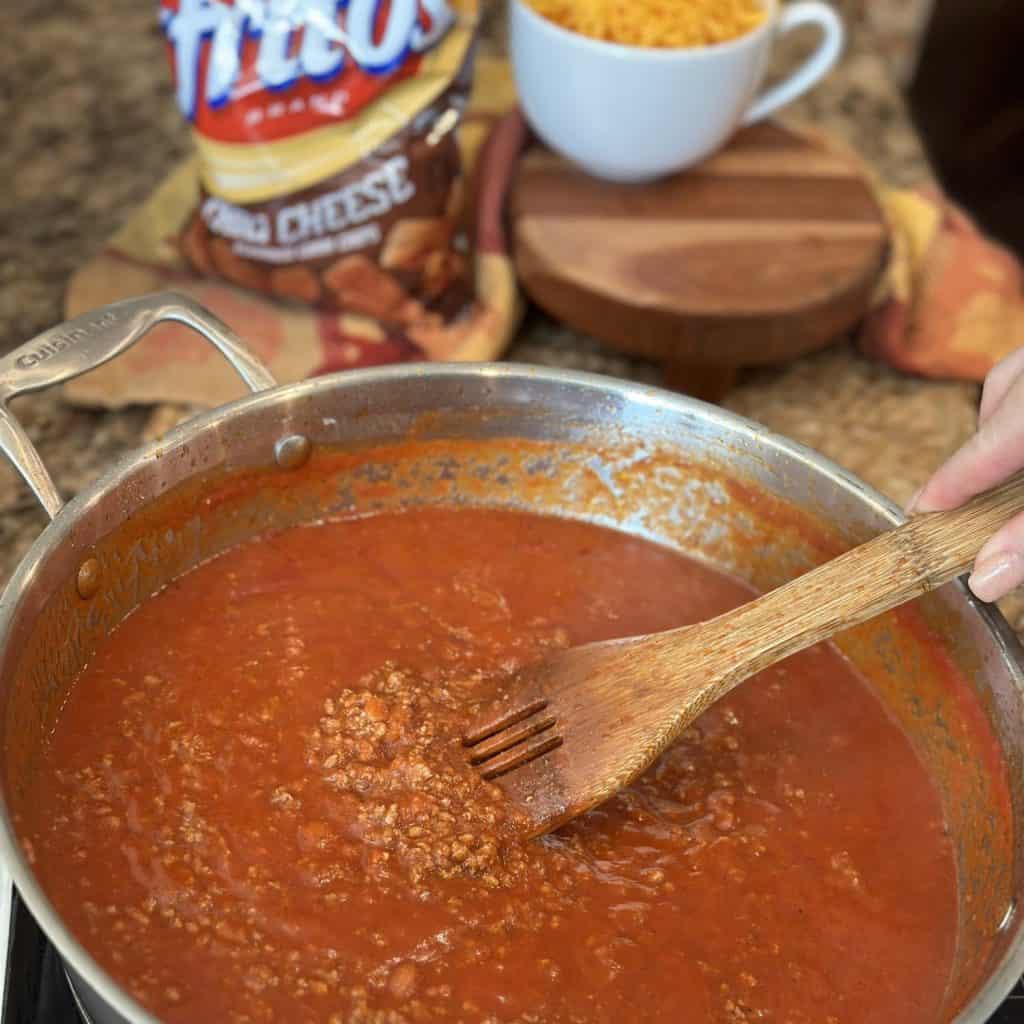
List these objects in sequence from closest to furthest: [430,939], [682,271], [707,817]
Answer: [430,939]
[707,817]
[682,271]

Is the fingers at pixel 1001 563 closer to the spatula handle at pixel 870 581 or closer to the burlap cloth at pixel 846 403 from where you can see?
the spatula handle at pixel 870 581

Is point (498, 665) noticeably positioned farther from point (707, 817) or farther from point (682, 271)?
point (682, 271)

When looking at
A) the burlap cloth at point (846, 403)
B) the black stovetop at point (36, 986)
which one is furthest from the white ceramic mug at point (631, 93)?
the black stovetop at point (36, 986)

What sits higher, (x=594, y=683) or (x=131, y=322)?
(x=131, y=322)

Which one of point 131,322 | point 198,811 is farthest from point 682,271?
point 198,811

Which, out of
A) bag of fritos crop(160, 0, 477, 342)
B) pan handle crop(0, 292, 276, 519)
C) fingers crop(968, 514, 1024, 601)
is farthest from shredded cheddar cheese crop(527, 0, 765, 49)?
fingers crop(968, 514, 1024, 601)

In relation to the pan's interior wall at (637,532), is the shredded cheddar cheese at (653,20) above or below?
above

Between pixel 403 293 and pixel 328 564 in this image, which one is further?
pixel 403 293
